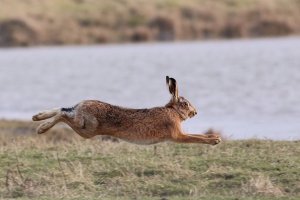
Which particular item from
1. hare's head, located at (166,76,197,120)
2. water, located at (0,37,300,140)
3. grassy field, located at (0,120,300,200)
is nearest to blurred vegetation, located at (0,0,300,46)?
water, located at (0,37,300,140)

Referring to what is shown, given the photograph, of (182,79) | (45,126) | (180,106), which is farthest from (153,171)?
(182,79)

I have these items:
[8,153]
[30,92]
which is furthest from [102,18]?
[8,153]

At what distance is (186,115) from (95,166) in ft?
3.65

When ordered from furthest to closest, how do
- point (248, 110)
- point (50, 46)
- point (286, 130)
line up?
point (50, 46) → point (248, 110) → point (286, 130)

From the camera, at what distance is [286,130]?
16.9m

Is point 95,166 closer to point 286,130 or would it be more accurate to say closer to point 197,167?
point 197,167

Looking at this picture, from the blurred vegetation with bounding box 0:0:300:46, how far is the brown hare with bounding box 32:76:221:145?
105 feet

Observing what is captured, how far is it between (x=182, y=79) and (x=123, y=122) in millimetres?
20362

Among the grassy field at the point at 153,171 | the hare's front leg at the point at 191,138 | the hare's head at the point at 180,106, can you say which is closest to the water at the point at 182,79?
the grassy field at the point at 153,171

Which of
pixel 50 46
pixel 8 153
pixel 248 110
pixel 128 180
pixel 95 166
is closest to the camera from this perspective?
pixel 128 180

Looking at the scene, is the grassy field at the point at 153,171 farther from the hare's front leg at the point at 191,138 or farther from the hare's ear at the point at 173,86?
the hare's ear at the point at 173,86

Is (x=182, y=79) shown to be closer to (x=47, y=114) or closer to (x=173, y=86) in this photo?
(x=173, y=86)

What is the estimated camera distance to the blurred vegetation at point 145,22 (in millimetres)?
42562

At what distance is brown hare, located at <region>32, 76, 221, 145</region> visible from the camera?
1007 cm
